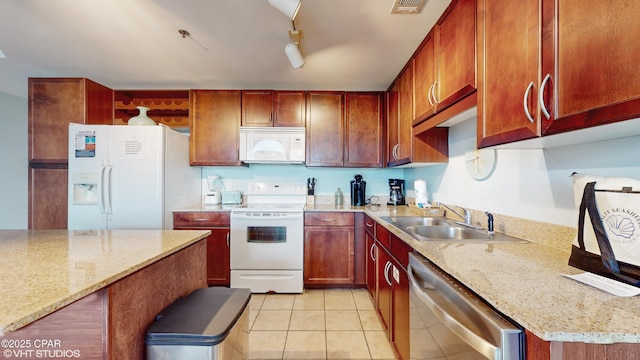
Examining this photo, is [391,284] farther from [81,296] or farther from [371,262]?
[81,296]

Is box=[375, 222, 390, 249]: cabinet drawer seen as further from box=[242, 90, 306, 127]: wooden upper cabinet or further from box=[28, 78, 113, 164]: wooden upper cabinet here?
box=[28, 78, 113, 164]: wooden upper cabinet

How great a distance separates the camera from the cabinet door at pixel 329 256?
8.41 feet

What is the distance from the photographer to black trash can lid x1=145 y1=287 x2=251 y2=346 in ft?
2.94

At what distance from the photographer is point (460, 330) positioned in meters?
0.74

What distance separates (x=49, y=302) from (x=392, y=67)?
256 cm

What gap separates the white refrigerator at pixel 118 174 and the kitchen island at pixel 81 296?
4.06ft

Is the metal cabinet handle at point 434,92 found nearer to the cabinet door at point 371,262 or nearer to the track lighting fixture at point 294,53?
the track lighting fixture at point 294,53

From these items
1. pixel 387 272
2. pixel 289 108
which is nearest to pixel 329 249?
pixel 387 272

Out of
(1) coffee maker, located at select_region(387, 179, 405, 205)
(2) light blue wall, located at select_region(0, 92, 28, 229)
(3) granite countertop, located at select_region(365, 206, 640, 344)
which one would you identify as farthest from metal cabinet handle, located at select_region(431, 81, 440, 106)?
(2) light blue wall, located at select_region(0, 92, 28, 229)

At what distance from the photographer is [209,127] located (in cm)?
283

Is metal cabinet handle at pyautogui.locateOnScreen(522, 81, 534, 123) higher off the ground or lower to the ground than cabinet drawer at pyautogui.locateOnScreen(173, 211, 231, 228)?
higher

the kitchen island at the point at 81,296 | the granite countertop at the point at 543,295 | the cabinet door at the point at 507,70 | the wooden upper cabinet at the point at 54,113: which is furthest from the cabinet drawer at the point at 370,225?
the wooden upper cabinet at the point at 54,113

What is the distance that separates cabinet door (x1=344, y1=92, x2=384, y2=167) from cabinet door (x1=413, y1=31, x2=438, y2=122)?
0.93 m

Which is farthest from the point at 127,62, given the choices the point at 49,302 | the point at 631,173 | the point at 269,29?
the point at 631,173
